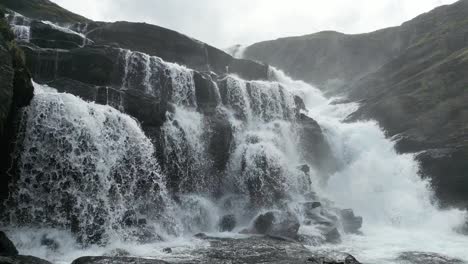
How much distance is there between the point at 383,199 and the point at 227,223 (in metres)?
14.9

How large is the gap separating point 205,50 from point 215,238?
26.5m

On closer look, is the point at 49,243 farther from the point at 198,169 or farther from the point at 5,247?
the point at 198,169

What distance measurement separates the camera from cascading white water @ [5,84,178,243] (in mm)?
19672

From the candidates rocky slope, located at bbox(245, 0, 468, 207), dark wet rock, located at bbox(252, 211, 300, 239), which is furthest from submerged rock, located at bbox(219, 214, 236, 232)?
rocky slope, located at bbox(245, 0, 468, 207)

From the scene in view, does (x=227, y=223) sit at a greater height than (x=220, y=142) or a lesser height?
lesser

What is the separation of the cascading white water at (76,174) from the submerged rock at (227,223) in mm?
3792

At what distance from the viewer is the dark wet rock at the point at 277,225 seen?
23.4m

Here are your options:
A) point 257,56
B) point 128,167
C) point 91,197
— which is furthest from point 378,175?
point 257,56

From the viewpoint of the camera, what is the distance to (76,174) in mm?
20359

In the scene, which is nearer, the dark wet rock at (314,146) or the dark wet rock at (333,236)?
the dark wet rock at (333,236)

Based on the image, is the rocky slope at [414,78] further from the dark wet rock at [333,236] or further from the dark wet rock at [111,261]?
the dark wet rock at [111,261]

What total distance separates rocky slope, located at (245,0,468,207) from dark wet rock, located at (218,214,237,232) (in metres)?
16.8

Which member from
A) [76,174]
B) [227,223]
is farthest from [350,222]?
[76,174]

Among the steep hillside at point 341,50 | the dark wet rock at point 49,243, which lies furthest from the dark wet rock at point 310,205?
the steep hillside at point 341,50
